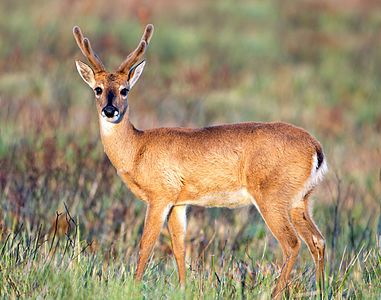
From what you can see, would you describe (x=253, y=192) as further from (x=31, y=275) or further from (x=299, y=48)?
(x=299, y=48)

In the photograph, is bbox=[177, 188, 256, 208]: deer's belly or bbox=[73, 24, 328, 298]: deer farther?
bbox=[177, 188, 256, 208]: deer's belly

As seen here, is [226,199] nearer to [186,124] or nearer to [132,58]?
[132,58]

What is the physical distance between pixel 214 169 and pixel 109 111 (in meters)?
0.99

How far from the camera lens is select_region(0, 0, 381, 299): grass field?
22.7 ft

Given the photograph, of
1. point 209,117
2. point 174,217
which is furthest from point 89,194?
point 209,117

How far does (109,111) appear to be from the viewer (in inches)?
300

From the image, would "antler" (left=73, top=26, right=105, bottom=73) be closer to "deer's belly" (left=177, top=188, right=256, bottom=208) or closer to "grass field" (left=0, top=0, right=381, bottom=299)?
"grass field" (left=0, top=0, right=381, bottom=299)

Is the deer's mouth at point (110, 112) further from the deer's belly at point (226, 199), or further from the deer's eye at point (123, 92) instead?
the deer's belly at point (226, 199)

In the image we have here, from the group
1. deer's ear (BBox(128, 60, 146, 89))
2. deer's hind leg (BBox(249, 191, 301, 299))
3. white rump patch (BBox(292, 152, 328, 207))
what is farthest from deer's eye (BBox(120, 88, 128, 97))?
white rump patch (BBox(292, 152, 328, 207))

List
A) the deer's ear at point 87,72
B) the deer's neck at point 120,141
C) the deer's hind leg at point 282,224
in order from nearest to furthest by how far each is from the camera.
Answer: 1. the deer's hind leg at point 282,224
2. the deer's neck at point 120,141
3. the deer's ear at point 87,72

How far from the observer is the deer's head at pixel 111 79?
25.6 ft

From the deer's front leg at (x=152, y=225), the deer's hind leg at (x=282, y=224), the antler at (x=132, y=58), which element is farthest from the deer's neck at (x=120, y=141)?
the deer's hind leg at (x=282, y=224)

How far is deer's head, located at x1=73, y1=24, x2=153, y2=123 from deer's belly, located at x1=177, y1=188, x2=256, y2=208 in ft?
3.22

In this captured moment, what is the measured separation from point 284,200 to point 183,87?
9266 mm
